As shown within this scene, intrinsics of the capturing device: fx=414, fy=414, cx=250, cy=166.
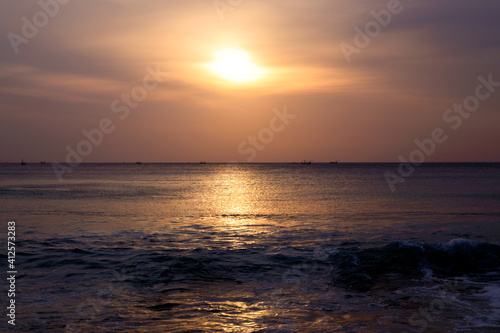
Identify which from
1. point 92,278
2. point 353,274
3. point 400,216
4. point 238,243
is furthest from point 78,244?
point 400,216

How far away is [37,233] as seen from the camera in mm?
24375

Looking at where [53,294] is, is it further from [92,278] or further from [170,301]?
[170,301]

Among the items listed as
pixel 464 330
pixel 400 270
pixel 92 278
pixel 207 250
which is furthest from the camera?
→ pixel 207 250

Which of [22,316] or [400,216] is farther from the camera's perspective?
[400,216]

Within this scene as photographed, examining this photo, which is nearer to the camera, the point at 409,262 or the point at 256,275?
the point at 256,275

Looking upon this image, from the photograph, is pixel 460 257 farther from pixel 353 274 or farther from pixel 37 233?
pixel 37 233

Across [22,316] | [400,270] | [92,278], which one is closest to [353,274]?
[400,270]

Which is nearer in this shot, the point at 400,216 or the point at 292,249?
the point at 292,249

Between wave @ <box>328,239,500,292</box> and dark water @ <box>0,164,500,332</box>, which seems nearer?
dark water @ <box>0,164,500,332</box>

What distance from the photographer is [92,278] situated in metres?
15.1

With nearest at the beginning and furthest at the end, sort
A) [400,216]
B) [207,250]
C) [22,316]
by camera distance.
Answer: [22,316]
[207,250]
[400,216]

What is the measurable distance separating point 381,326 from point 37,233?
21.1 meters

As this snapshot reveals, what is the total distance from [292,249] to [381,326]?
1001cm

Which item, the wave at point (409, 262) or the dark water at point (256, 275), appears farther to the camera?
the wave at point (409, 262)
